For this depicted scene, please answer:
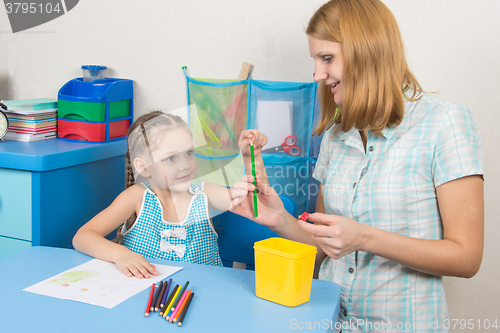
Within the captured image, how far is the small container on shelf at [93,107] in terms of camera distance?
61.4 inches

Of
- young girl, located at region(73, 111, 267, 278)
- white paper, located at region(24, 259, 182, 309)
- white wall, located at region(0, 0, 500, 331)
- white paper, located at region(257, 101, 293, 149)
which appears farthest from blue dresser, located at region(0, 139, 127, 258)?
white paper, located at region(257, 101, 293, 149)

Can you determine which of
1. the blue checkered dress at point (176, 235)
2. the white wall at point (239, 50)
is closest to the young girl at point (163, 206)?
the blue checkered dress at point (176, 235)

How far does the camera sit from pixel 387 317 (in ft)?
3.29

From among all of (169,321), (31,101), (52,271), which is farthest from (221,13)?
(169,321)

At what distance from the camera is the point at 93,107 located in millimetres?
1552

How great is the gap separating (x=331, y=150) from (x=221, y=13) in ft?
2.26

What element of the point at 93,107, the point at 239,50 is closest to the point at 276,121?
the point at 239,50

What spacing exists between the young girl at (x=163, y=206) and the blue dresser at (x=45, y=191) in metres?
0.25

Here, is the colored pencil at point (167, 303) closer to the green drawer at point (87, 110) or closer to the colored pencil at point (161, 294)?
the colored pencil at point (161, 294)

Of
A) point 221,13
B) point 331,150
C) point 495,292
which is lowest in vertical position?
point 495,292

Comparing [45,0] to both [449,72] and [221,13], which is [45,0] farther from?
[449,72]

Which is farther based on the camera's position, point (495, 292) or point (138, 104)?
point (138, 104)

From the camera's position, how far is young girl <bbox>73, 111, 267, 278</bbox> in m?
1.02

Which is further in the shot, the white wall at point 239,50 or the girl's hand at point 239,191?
the white wall at point 239,50
